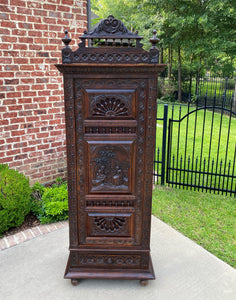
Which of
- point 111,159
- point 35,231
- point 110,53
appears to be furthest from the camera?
point 35,231

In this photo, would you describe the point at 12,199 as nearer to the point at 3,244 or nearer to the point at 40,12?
the point at 3,244

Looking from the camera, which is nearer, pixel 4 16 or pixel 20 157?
pixel 4 16

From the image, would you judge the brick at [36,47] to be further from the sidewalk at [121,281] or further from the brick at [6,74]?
the sidewalk at [121,281]

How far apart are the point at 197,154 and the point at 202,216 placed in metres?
3.08

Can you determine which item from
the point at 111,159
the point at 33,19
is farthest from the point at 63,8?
the point at 111,159

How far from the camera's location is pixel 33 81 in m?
4.02

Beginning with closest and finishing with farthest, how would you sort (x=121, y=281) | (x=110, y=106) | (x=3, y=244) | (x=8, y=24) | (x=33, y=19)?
(x=110, y=106), (x=121, y=281), (x=3, y=244), (x=8, y=24), (x=33, y=19)

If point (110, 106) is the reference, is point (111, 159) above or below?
below

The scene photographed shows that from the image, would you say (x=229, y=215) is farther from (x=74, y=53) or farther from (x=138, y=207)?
(x=74, y=53)

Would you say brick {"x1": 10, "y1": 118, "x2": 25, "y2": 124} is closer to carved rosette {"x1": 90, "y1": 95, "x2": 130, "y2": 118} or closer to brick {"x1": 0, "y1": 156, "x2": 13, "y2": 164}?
brick {"x1": 0, "y1": 156, "x2": 13, "y2": 164}

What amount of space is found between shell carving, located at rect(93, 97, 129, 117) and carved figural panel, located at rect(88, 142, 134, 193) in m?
0.26

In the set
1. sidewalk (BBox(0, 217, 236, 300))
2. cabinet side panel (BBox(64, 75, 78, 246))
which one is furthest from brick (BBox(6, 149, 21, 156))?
cabinet side panel (BBox(64, 75, 78, 246))

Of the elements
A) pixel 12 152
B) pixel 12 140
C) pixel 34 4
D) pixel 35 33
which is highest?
pixel 34 4

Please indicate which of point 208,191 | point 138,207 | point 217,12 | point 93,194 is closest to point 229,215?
point 208,191
